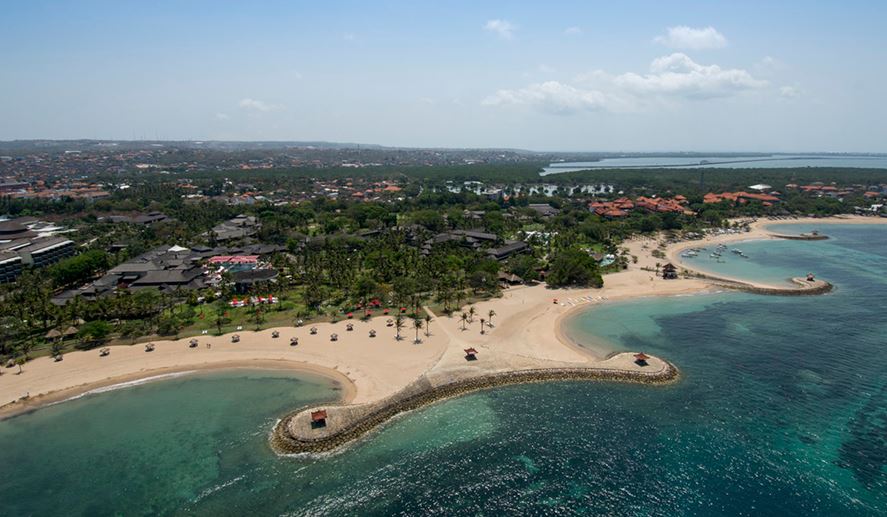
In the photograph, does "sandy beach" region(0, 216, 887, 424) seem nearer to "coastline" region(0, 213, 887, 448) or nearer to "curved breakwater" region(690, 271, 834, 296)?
"coastline" region(0, 213, 887, 448)

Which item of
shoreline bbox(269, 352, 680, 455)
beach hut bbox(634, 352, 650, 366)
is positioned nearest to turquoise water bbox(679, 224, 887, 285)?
beach hut bbox(634, 352, 650, 366)

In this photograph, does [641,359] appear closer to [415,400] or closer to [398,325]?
[415,400]

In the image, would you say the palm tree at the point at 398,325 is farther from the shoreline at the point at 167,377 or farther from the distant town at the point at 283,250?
the shoreline at the point at 167,377

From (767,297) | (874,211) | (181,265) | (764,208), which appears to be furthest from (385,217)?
(874,211)

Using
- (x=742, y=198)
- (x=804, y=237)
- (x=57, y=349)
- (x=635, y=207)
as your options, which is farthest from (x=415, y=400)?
(x=742, y=198)

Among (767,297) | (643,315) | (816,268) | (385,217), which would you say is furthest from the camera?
(385,217)

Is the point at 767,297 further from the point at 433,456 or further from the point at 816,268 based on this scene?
the point at 433,456
